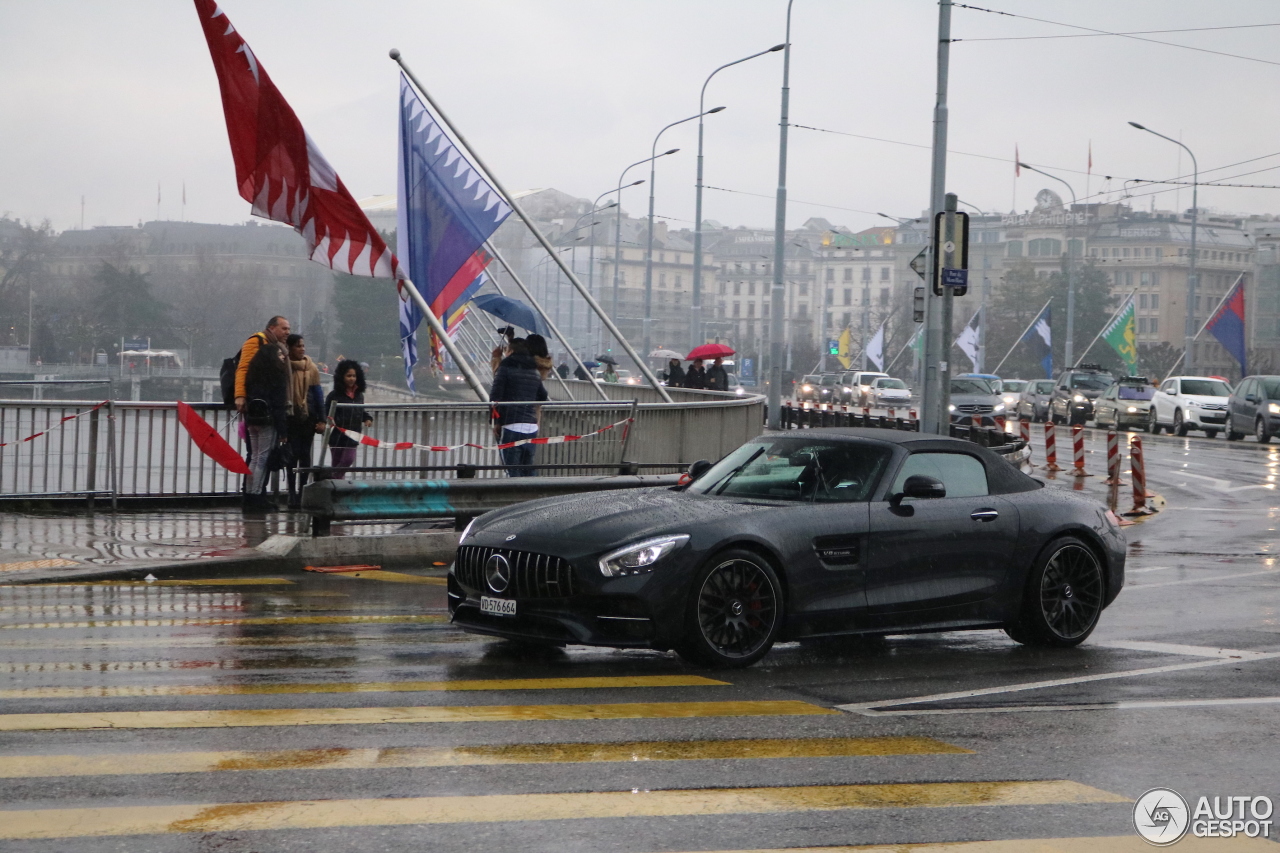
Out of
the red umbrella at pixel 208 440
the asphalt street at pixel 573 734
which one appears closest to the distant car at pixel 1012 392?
the red umbrella at pixel 208 440

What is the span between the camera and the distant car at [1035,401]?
58.8m

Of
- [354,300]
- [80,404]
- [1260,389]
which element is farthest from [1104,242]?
[80,404]

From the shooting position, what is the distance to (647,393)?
1049 inches

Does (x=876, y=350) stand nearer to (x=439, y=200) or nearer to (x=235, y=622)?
(x=439, y=200)

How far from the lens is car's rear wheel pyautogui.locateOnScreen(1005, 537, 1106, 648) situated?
972 cm

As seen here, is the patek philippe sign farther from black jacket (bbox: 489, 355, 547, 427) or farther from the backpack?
the backpack

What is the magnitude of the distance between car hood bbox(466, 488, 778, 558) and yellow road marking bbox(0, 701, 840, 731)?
3.59 feet

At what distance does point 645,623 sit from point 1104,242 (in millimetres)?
167631

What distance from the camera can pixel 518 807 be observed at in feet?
18.0

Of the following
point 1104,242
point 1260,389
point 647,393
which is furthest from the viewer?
point 1104,242

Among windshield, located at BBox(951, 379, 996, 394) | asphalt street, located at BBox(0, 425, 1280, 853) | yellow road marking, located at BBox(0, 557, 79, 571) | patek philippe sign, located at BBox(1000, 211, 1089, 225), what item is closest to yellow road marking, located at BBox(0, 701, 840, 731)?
asphalt street, located at BBox(0, 425, 1280, 853)

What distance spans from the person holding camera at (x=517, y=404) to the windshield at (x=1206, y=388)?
35880 millimetres

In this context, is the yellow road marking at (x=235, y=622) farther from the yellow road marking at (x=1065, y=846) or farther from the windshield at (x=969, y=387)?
the windshield at (x=969, y=387)

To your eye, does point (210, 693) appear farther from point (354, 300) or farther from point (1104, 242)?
point (1104, 242)
